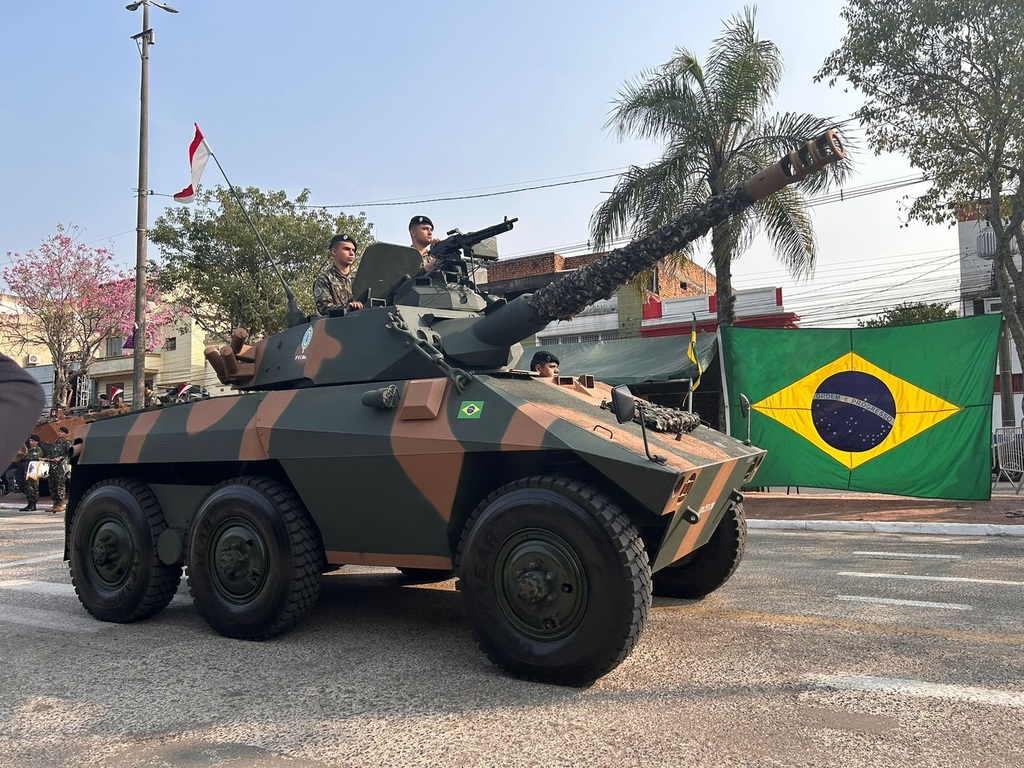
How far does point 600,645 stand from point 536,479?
837mm

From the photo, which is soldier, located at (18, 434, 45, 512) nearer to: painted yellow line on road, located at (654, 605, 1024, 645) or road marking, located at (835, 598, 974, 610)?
painted yellow line on road, located at (654, 605, 1024, 645)

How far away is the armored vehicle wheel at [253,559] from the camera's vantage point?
4.97 meters

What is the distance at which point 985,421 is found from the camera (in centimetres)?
1084

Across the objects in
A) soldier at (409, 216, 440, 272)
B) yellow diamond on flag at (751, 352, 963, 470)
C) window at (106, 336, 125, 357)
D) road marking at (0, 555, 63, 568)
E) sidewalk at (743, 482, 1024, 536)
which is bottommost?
sidewalk at (743, 482, 1024, 536)

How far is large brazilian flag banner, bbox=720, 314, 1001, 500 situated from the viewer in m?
11.1

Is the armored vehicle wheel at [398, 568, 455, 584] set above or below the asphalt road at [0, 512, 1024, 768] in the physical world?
below

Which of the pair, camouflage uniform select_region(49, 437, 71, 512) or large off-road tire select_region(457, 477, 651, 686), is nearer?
large off-road tire select_region(457, 477, 651, 686)

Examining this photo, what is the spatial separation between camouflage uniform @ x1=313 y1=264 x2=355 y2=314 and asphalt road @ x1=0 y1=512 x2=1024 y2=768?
222cm

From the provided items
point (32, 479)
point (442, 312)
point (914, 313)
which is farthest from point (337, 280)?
point (914, 313)

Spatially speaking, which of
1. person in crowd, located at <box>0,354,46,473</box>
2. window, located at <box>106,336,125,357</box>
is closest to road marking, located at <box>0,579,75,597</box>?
person in crowd, located at <box>0,354,46,473</box>

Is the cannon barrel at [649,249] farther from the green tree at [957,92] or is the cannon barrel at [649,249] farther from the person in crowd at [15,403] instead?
the green tree at [957,92]

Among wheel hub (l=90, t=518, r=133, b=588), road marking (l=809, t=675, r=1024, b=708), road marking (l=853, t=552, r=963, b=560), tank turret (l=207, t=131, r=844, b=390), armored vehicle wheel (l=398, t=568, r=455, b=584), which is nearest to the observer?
road marking (l=809, t=675, r=1024, b=708)

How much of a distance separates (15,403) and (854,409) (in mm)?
11555

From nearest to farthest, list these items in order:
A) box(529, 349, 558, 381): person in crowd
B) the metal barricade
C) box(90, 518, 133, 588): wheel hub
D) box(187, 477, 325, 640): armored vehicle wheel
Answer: box(187, 477, 325, 640): armored vehicle wheel < box(529, 349, 558, 381): person in crowd < box(90, 518, 133, 588): wheel hub < the metal barricade
